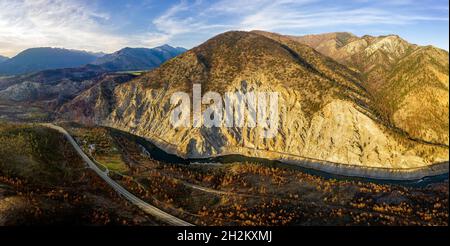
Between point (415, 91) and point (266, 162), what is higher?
point (415, 91)

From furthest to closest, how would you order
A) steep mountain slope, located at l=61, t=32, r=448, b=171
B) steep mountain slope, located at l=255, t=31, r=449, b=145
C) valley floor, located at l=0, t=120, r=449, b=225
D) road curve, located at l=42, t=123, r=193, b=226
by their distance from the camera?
steep mountain slope, located at l=255, t=31, r=449, b=145 < steep mountain slope, located at l=61, t=32, r=448, b=171 < road curve, located at l=42, t=123, r=193, b=226 < valley floor, located at l=0, t=120, r=449, b=225

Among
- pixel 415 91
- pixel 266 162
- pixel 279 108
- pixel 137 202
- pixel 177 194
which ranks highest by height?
A: pixel 415 91

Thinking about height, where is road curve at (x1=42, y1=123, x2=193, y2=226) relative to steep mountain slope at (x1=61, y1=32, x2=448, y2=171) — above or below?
below

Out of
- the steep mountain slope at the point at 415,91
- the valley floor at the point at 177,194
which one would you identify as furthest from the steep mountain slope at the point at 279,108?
the valley floor at the point at 177,194

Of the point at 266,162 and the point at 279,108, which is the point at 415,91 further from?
the point at 266,162

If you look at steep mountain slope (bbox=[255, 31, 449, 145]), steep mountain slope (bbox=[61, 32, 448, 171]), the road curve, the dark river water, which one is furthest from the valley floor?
steep mountain slope (bbox=[255, 31, 449, 145])

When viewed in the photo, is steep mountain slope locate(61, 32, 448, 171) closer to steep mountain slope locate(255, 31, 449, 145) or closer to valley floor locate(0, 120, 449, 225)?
steep mountain slope locate(255, 31, 449, 145)

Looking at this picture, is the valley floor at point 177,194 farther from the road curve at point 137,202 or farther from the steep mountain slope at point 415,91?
the steep mountain slope at point 415,91

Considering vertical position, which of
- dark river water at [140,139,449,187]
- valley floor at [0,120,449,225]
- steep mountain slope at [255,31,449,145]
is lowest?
dark river water at [140,139,449,187]

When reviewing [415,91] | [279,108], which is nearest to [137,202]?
[279,108]
